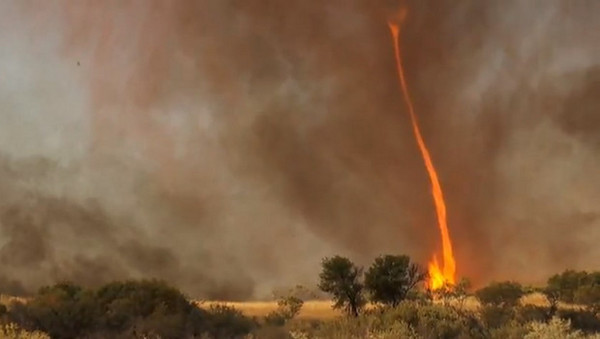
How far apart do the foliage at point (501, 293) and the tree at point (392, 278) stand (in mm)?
4186

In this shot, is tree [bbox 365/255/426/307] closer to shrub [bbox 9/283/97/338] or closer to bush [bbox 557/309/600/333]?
bush [bbox 557/309/600/333]

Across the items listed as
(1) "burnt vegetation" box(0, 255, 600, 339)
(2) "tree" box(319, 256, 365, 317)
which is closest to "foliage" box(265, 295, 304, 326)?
(1) "burnt vegetation" box(0, 255, 600, 339)

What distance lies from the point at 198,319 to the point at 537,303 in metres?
19.4

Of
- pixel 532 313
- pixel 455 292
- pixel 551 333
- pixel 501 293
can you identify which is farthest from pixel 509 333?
pixel 501 293

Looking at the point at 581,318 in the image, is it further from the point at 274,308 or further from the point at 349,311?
the point at 274,308

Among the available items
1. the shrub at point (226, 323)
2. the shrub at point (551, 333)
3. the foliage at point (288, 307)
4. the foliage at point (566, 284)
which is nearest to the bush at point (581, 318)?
the foliage at point (566, 284)

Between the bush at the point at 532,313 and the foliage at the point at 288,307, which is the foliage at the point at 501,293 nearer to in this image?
the bush at the point at 532,313

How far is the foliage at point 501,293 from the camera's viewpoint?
130 ft

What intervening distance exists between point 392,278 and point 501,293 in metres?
7.21

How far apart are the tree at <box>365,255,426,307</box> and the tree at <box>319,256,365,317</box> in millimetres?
617

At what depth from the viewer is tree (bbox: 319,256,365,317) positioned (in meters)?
37.4

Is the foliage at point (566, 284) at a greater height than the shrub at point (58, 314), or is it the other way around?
the foliage at point (566, 284)

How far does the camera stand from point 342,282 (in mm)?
37938

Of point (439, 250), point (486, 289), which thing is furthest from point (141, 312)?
point (486, 289)
